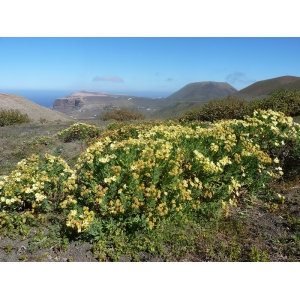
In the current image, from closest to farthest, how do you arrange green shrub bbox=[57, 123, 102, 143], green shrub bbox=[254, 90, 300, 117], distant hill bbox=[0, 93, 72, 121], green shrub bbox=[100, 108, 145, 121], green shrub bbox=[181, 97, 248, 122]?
green shrub bbox=[57, 123, 102, 143]
green shrub bbox=[254, 90, 300, 117]
green shrub bbox=[181, 97, 248, 122]
green shrub bbox=[100, 108, 145, 121]
distant hill bbox=[0, 93, 72, 121]

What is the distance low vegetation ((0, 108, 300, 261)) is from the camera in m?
3.42

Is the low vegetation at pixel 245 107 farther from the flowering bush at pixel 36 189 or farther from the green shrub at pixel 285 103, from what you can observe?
the flowering bush at pixel 36 189

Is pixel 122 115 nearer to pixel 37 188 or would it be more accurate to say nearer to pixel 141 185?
pixel 37 188

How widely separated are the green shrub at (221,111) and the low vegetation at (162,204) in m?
8.02

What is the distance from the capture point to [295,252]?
10.9 feet

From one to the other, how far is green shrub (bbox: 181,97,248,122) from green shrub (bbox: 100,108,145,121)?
738cm

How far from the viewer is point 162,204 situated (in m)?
3.54

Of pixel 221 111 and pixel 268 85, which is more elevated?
pixel 268 85

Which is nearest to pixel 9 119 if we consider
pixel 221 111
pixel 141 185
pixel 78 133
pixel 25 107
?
pixel 78 133

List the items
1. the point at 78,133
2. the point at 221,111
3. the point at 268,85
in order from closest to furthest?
1. the point at 78,133
2. the point at 221,111
3. the point at 268,85

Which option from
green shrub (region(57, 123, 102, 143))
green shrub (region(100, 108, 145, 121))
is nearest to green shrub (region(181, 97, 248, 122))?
green shrub (region(57, 123, 102, 143))

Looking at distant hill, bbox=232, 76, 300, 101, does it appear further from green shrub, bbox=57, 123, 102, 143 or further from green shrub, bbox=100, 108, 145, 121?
green shrub, bbox=57, 123, 102, 143

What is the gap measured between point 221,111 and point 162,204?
34.8 ft

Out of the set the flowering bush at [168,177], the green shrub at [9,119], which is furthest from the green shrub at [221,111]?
the green shrub at [9,119]
